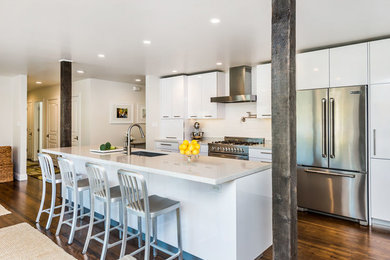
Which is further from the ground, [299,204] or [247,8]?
[247,8]

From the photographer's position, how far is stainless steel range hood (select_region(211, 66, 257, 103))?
500cm

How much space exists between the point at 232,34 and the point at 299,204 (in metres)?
2.58

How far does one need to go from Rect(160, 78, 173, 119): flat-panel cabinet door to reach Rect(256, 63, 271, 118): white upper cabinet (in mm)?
2057

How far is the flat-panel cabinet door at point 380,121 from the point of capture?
3258mm

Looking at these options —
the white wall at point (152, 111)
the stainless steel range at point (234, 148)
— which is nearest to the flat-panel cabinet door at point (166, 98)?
the white wall at point (152, 111)

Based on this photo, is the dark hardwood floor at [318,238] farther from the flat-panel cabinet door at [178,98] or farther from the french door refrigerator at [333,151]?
the flat-panel cabinet door at [178,98]

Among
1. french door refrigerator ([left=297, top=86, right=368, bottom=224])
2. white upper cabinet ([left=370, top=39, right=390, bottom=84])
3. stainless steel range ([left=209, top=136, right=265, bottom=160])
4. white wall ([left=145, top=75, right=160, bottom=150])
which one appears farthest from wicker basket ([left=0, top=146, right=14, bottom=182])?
white upper cabinet ([left=370, top=39, right=390, bottom=84])

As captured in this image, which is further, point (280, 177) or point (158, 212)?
point (158, 212)

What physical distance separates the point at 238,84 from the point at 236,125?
87 centimetres

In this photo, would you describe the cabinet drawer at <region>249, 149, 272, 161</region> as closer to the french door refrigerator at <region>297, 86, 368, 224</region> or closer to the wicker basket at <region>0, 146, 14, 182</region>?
the french door refrigerator at <region>297, 86, 368, 224</region>

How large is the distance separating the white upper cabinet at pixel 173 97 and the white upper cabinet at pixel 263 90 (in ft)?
5.52

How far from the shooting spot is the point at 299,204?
3912 millimetres

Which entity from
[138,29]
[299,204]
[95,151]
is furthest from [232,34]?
[299,204]

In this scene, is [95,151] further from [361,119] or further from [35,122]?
[35,122]
